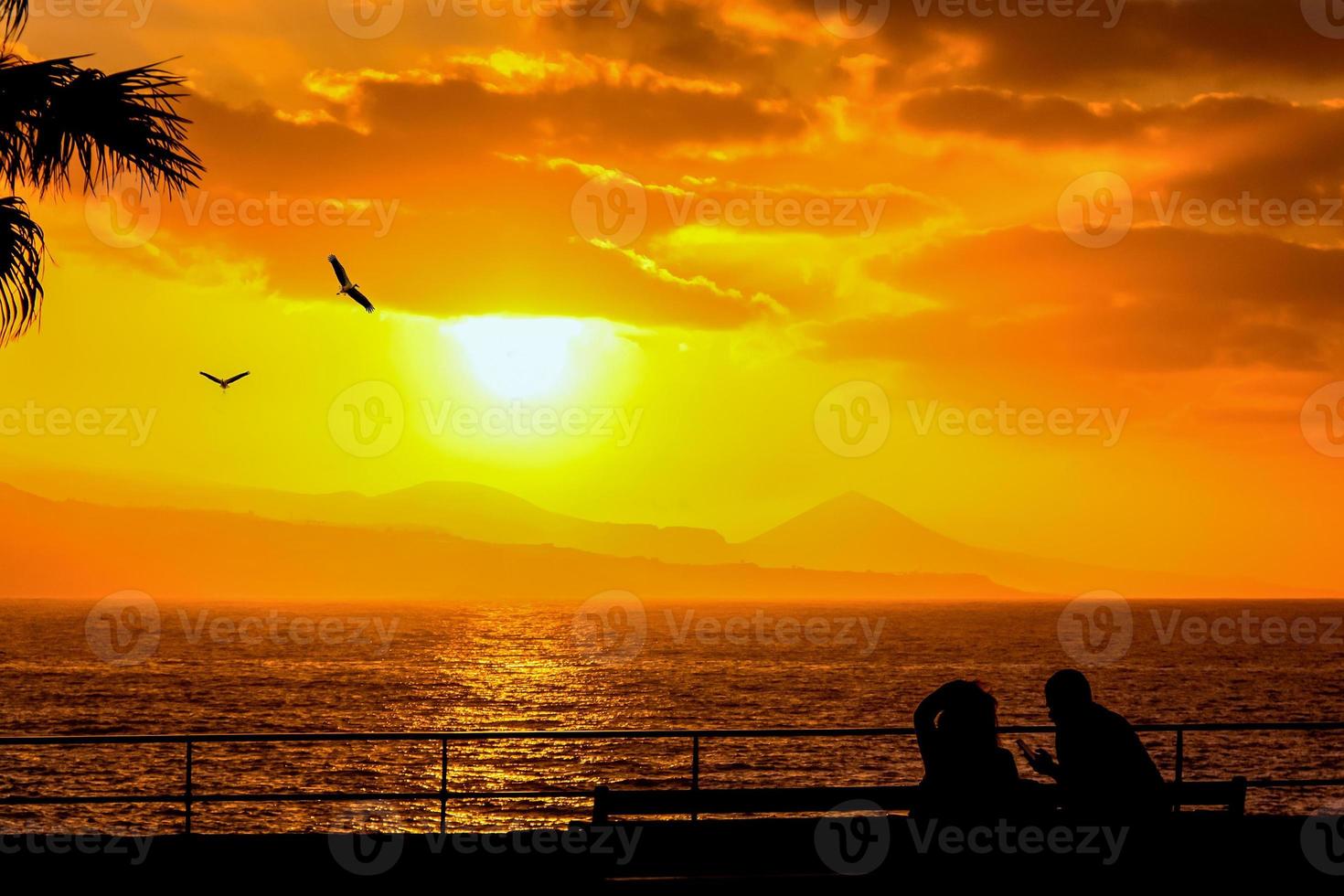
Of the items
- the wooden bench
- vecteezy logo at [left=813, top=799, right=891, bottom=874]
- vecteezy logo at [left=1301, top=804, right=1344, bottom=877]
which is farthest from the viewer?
vecteezy logo at [left=1301, top=804, right=1344, bottom=877]

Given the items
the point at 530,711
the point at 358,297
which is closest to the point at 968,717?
the point at 358,297

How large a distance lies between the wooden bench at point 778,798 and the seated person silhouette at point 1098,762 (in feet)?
0.78

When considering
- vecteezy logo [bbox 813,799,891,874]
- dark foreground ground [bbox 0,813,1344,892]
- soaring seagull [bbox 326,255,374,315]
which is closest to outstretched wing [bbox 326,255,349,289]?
soaring seagull [bbox 326,255,374,315]

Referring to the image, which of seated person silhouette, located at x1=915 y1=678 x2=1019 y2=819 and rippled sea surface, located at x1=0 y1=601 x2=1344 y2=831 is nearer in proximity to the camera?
seated person silhouette, located at x1=915 y1=678 x2=1019 y2=819

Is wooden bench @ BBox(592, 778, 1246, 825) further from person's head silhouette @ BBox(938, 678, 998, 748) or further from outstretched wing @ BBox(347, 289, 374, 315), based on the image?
outstretched wing @ BBox(347, 289, 374, 315)

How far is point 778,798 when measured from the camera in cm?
896

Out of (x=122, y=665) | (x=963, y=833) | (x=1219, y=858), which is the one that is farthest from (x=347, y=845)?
(x=122, y=665)

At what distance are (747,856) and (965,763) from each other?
5.60 ft

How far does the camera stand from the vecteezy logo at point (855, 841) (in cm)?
777

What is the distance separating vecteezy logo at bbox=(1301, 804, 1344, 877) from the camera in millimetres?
9242

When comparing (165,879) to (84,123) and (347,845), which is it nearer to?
(347,845)

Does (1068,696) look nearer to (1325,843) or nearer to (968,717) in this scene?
(968,717)

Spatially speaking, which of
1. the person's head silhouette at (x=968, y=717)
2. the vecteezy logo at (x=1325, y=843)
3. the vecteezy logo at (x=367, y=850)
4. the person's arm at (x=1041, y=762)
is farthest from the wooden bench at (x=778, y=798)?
the vecteezy logo at (x=367, y=850)

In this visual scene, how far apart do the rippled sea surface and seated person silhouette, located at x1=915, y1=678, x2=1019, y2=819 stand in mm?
15982
